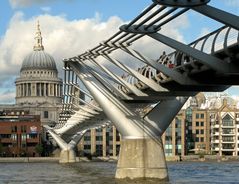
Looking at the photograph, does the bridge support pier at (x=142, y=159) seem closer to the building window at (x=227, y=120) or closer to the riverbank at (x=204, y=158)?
the riverbank at (x=204, y=158)

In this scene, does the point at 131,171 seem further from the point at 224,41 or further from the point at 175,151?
the point at 175,151

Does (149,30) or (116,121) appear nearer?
(149,30)

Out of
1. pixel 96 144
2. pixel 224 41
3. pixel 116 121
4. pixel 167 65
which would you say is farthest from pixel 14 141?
pixel 224 41

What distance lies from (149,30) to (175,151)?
137 metres

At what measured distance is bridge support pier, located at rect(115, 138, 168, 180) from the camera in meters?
51.4

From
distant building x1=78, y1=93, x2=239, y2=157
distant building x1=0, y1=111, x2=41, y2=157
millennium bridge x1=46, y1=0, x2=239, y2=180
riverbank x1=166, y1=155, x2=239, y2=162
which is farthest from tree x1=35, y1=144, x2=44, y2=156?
millennium bridge x1=46, y1=0, x2=239, y2=180

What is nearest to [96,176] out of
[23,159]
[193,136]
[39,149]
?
[23,159]

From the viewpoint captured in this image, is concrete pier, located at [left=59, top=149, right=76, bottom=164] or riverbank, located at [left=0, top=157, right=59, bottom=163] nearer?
concrete pier, located at [left=59, top=149, right=76, bottom=164]

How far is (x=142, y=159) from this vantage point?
169 feet

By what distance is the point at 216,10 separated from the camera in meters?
26.0

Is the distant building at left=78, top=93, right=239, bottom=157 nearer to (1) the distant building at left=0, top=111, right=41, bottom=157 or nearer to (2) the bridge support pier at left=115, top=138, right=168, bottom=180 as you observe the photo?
Answer: (1) the distant building at left=0, top=111, right=41, bottom=157

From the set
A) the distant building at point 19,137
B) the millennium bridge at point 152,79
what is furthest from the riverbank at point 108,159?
the millennium bridge at point 152,79

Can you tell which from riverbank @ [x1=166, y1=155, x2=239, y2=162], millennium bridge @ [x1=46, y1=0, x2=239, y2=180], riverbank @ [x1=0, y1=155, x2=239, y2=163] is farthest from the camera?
riverbank @ [x1=166, y1=155, x2=239, y2=162]

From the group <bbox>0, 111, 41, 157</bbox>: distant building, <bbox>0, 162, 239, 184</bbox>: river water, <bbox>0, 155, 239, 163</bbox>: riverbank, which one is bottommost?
<bbox>0, 155, 239, 163</bbox>: riverbank
